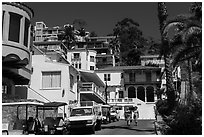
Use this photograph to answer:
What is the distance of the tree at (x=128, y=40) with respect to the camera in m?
81.2

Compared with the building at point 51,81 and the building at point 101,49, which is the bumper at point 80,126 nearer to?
the building at point 51,81

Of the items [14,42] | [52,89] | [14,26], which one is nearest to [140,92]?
[52,89]

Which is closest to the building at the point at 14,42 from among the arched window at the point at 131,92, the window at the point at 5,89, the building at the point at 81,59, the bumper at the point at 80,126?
the window at the point at 5,89

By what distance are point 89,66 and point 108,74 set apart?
9158 mm

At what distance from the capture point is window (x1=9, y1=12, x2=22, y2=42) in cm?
2270

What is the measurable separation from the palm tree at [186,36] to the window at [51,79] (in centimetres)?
1680

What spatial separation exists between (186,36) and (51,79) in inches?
777

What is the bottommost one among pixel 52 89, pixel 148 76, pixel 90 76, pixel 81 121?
pixel 81 121

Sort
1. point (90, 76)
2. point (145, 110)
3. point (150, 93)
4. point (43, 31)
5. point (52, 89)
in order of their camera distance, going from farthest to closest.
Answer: point (43, 31) → point (150, 93) → point (90, 76) → point (145, 110) → point (52, 89)

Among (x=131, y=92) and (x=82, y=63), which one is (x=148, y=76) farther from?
(x=82, y=63)

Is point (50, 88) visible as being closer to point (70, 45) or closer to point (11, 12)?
point (11, 12)

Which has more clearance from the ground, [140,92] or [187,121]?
[140,92]

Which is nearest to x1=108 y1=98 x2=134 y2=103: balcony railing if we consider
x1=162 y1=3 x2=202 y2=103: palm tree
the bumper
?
the bumper

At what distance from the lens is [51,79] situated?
1339 inches
